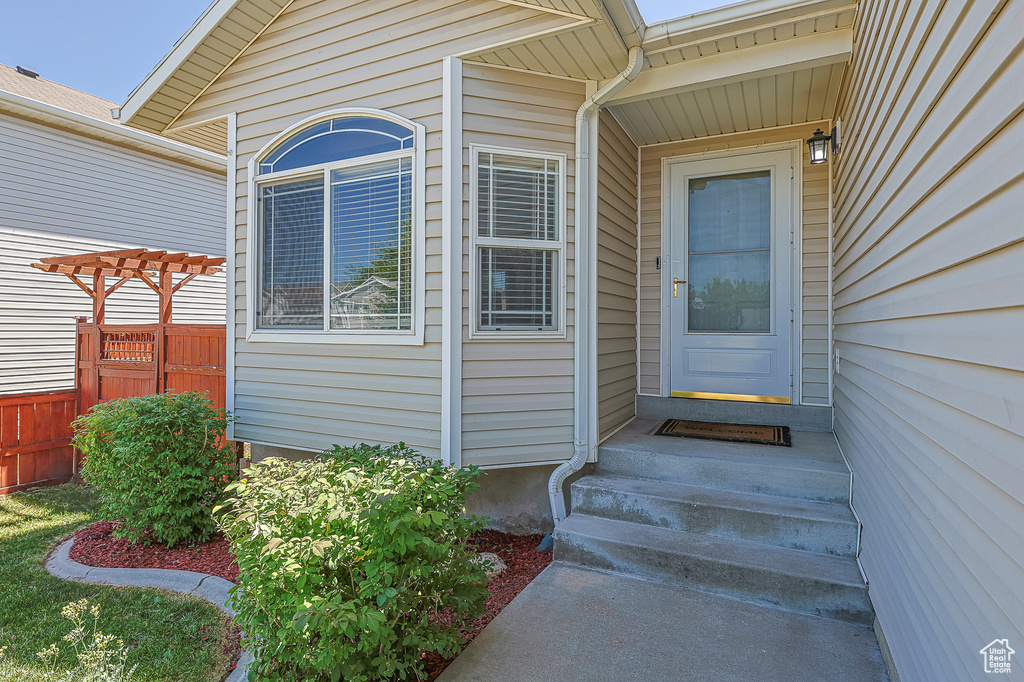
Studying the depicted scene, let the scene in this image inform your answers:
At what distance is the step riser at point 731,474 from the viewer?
3.11 m

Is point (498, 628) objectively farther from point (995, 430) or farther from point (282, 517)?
point (995, 430)

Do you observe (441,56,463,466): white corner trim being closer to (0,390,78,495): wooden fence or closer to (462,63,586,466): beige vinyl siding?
(462,63,586,466): beige vinyl siding

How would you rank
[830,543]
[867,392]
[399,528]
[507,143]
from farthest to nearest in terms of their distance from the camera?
[507,143] < [830,543] < [867,392] < [399,528]

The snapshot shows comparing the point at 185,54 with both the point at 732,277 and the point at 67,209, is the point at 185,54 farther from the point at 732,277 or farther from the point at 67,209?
the point at 732,277

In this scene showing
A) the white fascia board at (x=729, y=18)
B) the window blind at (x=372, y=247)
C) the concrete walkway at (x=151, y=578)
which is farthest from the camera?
the window blind at (x=372, y=247)

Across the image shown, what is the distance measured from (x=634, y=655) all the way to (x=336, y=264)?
10.5 feet

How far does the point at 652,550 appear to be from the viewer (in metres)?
2.88

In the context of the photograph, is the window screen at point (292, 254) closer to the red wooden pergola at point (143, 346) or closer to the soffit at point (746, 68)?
the red wooden pergola at point (143, 346)

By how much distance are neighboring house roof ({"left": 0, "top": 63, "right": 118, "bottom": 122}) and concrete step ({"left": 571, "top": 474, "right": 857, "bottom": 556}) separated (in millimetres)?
8119

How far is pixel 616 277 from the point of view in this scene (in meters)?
4.23

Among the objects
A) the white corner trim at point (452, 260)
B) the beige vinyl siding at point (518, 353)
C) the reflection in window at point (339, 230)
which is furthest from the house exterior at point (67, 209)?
the beige vinyl siding at point (518, 353)

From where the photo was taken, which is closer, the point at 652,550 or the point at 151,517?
the point at 652,550

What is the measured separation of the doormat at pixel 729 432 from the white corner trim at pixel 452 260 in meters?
1.61

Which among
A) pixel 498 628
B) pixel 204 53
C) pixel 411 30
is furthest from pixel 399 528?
pixel 204 53
